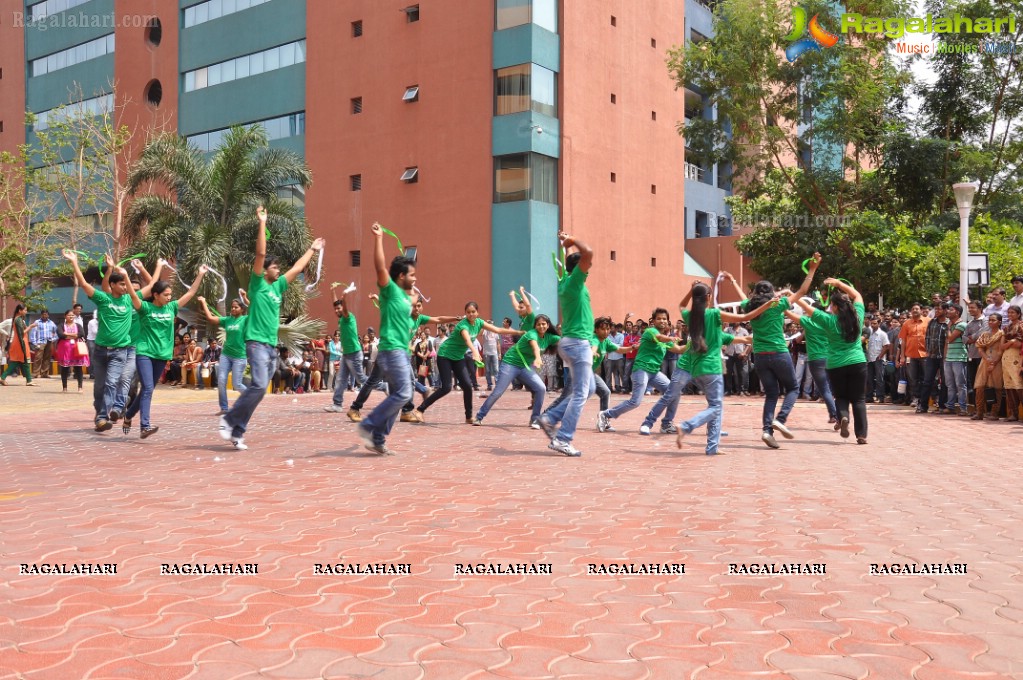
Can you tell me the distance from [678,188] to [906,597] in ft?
107

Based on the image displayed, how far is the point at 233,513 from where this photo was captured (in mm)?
6008

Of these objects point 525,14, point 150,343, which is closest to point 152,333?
point 150,343

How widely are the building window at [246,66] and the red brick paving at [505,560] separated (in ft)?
93.0

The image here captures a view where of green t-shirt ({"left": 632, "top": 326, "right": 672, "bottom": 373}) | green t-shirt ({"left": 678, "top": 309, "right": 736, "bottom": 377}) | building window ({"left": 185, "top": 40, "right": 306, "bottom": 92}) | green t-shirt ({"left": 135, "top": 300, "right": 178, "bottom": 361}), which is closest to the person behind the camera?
green t-shirt ({"left": 678, "top": 309, "right": 736, "bottom": 377})

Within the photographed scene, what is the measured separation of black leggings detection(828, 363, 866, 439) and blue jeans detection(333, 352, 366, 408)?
24.0 feet

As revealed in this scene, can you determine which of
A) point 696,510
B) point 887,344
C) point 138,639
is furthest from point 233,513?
point 887,344

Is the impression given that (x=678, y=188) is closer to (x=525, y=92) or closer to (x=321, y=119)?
(x=525, y=92)

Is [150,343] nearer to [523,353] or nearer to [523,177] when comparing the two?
[523,353]

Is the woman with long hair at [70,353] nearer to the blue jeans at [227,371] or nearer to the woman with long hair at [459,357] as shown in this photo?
the blue jeans at [227,371]

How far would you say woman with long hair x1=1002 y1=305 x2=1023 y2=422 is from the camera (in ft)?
45.5

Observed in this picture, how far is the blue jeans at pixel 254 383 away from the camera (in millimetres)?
8961

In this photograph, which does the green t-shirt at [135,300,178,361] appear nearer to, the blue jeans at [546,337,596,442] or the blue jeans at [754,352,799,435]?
the blue jeans at [546,337,596,442]

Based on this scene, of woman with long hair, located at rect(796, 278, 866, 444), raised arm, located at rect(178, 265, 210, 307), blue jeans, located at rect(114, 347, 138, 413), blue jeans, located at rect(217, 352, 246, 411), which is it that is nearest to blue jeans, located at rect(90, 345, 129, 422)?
blue jeans, located at rect(114, 347, 138, 413)

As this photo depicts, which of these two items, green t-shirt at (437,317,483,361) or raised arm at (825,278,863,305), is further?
green t-shirt at (437,317,483,361)
